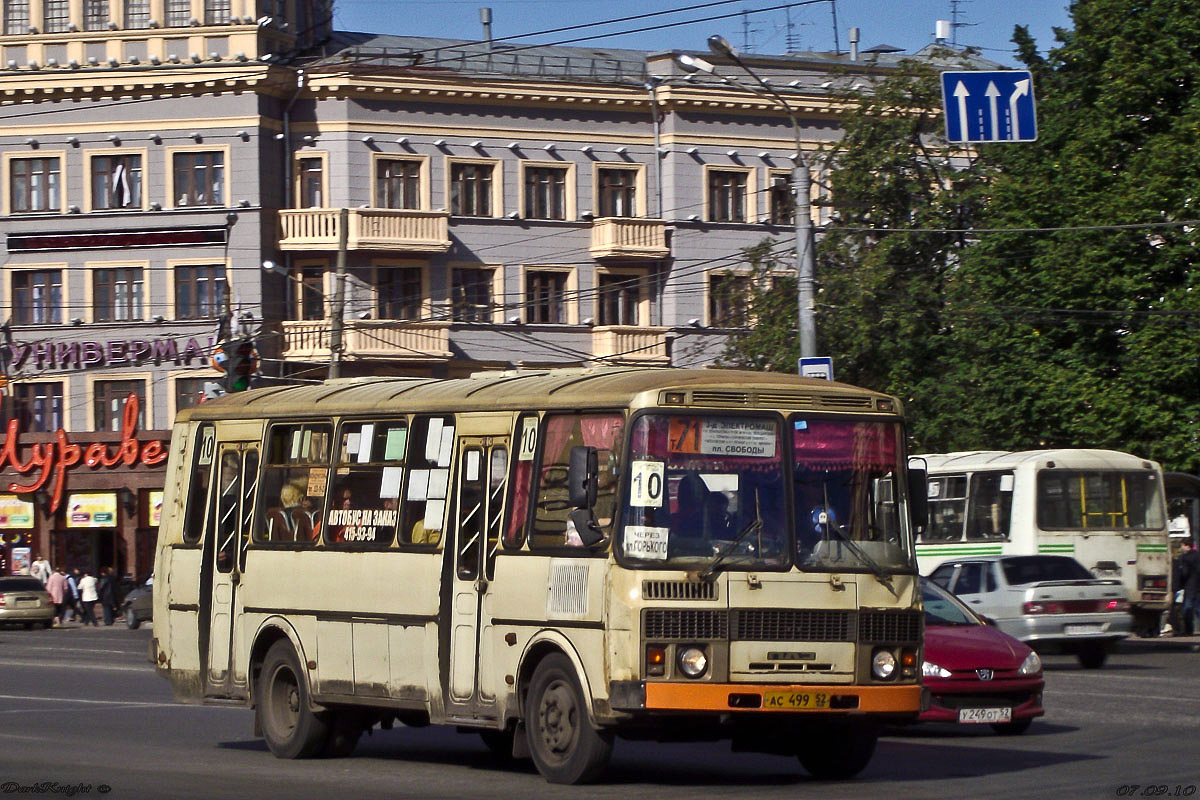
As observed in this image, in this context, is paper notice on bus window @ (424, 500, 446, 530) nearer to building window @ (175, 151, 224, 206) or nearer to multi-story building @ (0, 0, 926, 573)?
multi-story building @ (0, 0, 926, 573)

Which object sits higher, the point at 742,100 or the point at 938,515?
the point at 742,100

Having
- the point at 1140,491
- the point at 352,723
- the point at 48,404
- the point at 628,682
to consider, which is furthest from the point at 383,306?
the point at 628,682

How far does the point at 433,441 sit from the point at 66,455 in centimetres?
3878

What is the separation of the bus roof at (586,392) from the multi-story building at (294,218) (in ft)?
109

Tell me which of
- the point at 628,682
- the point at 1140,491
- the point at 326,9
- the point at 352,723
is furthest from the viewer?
the point at 326,9

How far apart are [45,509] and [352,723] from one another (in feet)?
130

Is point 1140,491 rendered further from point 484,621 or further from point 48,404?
point 48,404

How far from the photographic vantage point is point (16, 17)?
49.7 metres

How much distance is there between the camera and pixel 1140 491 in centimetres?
3294

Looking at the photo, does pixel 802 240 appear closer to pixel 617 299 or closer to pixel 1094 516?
pixel 1094 516

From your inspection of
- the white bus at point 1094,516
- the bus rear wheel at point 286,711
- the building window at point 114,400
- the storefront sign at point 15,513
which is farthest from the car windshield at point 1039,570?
the storefront sign at point 15,513

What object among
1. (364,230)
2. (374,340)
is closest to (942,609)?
(374,340)

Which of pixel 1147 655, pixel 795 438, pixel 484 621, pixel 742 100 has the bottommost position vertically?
pixel 1147 655

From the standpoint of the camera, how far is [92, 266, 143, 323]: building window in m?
49.7
